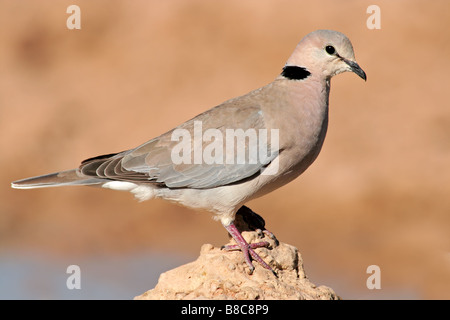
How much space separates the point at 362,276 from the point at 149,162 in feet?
24.3

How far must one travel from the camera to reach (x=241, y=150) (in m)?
6.01

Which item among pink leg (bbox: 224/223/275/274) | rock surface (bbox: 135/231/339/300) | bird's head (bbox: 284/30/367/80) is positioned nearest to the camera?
rock surface (bbox: 135/231/339/300)

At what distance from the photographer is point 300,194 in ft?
47.7

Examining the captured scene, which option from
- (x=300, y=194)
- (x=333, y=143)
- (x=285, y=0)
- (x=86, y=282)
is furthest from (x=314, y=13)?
(x=86, y=282)

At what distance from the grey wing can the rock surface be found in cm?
69

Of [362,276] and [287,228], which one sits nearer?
[362,276]

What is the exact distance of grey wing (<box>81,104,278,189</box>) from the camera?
5.95 m

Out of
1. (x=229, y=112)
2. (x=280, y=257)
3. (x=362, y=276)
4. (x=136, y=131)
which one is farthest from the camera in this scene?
(x=136, y=131)

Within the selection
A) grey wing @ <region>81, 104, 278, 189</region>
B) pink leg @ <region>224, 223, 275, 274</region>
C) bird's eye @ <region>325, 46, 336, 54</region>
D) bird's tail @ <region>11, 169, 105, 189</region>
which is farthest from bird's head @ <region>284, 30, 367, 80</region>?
bird's tail @ <region>11, 169, 105, 189</region>

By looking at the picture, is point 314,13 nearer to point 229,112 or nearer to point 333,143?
point 333,143

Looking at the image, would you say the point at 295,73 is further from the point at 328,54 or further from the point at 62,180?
the point at 62,180

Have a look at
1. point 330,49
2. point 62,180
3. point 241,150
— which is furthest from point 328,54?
point 62,180

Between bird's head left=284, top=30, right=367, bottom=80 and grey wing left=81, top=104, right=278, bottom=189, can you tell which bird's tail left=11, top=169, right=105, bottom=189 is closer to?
grey wing left=81, top=104, right=278, bottom=189

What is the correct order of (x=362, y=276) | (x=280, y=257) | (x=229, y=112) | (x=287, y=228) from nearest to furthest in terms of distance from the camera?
(x=280, y=257), (x=229, y=112), (x=362, y=276), (x=287, y=228)
